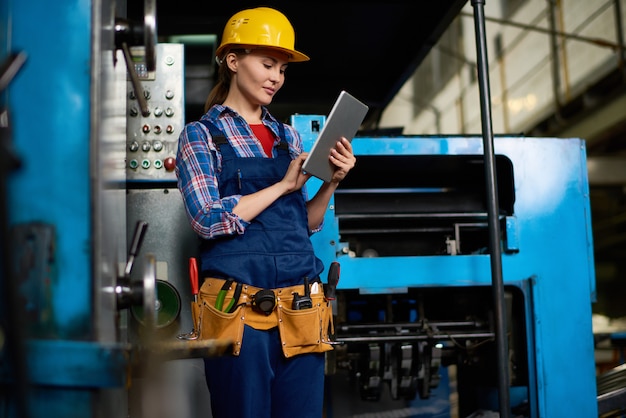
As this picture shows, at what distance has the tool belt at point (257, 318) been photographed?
1654 mm

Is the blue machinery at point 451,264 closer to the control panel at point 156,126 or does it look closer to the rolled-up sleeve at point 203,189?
the control panel at point 156,126

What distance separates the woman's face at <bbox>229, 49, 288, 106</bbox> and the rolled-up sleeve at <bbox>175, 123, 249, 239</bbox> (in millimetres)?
170

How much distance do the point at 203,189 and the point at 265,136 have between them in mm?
269

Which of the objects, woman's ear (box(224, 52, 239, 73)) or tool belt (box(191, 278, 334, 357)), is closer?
tool belt (box(191, 278, 334, 357))

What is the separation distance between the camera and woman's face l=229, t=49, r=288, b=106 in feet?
6.08

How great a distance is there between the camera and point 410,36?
312 centimetres

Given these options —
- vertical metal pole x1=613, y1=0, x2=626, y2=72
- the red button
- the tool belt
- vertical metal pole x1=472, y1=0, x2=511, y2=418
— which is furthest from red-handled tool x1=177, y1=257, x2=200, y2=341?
vertical metal pole x1=613, y1=0, x2=626, y2=72

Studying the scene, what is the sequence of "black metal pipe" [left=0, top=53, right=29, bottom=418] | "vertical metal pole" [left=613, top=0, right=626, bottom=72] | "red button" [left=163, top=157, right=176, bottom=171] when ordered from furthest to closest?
"vertical metal pole" [left=613, top=0, right=626, bottom=72] < "red button" [left=163, top=157, right=176, bottom=171] < "black metal pipe" [left=0, top=53, right=29, bottom=418]

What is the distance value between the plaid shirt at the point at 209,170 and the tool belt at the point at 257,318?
0.14 metres

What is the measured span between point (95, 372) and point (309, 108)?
3040 millimetres

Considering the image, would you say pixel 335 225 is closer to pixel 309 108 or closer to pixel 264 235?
pixel 264 235

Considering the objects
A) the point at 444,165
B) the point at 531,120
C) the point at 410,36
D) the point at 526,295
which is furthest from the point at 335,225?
the point at 531,120

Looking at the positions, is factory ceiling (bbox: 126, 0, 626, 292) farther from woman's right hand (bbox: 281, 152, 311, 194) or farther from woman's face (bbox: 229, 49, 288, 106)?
woman's right hand (bbox: 281, 152, 311, 194)

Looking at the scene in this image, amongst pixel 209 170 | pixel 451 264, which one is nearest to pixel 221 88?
pixel 209 170
